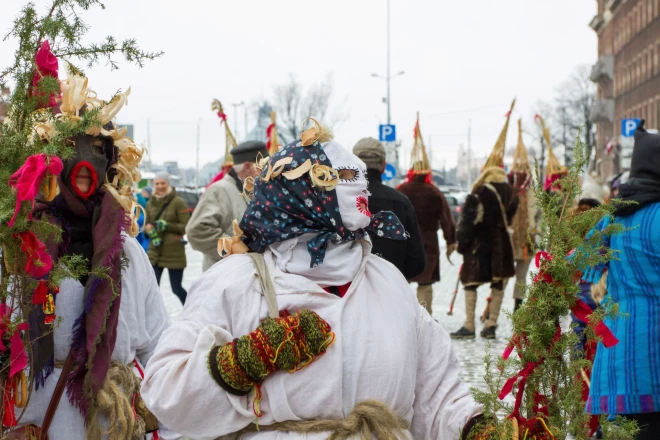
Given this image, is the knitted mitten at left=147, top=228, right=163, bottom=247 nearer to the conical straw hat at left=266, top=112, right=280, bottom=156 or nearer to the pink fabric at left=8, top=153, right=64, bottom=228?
the conical straw hat at left=266, top=112, right=280, bottom=156

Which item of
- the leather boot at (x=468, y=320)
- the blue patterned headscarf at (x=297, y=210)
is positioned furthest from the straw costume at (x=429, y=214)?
the blue patterned headscarf at (x=297, y=210)

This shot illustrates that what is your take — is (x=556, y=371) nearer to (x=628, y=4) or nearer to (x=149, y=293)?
(x=149, y=293)

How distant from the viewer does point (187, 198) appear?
41688 mm

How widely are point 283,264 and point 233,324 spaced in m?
0.23

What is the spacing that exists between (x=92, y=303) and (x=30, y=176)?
2.97 ft

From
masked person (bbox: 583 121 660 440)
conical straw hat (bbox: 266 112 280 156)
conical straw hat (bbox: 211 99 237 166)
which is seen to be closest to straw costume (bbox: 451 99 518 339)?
conical straw hat (bbox: 266 112 280 156)

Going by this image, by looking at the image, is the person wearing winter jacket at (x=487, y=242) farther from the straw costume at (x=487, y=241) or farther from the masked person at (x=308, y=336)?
the masked person at (x=308, y=336)

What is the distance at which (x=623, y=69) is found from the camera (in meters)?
62.8

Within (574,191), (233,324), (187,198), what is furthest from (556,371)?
(187,198)

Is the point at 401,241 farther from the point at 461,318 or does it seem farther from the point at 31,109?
the point at 461,318

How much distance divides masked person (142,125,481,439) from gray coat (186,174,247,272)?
4701 millimetres

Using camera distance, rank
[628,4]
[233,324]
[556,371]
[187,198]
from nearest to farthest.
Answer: [556,371] < [233,324] < [187,198] < [628,4]

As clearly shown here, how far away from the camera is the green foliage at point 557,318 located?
2.31 metres

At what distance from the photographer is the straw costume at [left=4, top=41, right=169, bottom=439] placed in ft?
11.4
